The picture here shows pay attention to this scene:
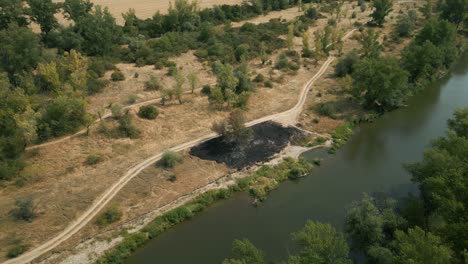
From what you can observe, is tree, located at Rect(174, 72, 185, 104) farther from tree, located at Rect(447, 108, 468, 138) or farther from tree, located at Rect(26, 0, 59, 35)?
tree, located at Rect(447, 108, 468, 138)

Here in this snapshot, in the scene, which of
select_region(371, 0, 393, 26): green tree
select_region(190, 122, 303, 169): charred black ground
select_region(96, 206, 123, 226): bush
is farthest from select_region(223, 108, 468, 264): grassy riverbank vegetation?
select_region(371, 0, 393, 26): green tree

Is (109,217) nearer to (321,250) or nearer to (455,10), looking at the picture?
(321,250)

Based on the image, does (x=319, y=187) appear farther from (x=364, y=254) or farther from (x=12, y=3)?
(x=12, y=3)

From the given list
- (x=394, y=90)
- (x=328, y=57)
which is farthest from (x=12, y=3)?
(x=394, y=90)

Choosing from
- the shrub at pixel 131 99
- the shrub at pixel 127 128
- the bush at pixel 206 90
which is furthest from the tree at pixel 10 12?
the bush at pixel 206 90

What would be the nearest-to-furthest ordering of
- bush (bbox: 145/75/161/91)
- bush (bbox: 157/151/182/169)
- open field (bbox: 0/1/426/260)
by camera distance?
open field (bbox: 0/1/426/260), bush (bbox: 157/151/182/169), bush (bbox: 145/75/161/91)

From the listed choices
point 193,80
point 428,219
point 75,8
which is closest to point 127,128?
point 193,80

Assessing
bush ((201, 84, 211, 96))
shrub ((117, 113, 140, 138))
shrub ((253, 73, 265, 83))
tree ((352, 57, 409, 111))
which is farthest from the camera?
shrub ((253, 73, 265, 83))
